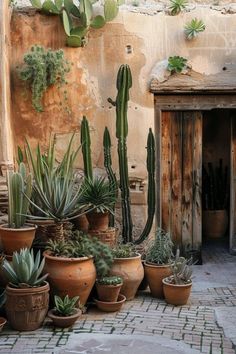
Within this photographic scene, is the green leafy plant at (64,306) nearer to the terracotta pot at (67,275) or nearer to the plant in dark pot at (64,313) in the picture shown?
the plant in dark pot at (64,313)

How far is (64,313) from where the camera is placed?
18.1ft

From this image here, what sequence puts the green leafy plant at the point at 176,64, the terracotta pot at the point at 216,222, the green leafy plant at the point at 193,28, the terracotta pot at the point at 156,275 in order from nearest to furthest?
the terracotta pot at the point at 156,275, the green leafy plant at the point at 176,64, the green leafy plant at the point at 193,28, the terracotta pot at the point at 216,222

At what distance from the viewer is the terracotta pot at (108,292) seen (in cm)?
611

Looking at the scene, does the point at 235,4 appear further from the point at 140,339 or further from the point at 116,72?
the point at 140,339

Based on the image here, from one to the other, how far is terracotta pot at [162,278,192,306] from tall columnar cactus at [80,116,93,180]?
1.97 m

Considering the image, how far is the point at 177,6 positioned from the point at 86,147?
2.58 metres

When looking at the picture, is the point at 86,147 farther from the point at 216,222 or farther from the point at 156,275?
the point at 216,222

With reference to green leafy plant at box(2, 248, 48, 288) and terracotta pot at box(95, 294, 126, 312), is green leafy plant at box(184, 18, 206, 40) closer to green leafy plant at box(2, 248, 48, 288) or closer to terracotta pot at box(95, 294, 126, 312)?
terracotta pot at box(95, 294, 126, 312)

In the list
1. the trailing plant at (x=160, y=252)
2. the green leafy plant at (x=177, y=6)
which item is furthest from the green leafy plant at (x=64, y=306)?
the green leafy plant at (x=177, y=6)

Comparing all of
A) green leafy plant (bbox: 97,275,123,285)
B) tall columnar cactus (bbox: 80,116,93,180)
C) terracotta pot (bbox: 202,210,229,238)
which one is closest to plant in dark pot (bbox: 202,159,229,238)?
terracotta pot (bbox: 202,210,229,238)

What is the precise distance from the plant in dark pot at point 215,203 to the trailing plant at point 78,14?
3845mm

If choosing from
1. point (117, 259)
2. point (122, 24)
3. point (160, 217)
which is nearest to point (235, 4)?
point (122, 24)

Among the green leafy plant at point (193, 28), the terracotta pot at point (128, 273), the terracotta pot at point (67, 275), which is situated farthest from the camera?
the green leafy plant at point (193, 28)

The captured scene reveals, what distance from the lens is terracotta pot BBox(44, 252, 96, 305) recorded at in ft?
19.1
